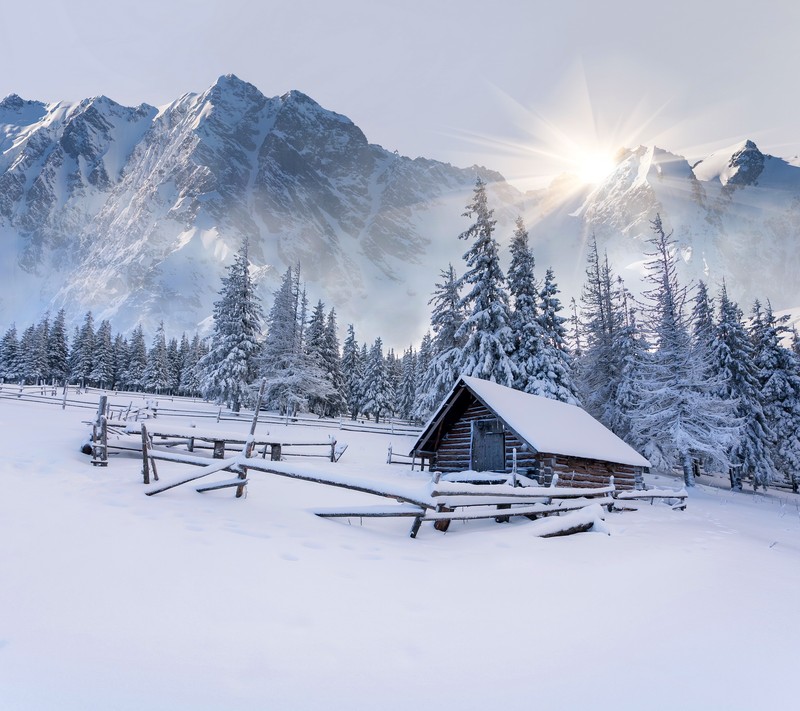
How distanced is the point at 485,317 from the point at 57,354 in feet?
261

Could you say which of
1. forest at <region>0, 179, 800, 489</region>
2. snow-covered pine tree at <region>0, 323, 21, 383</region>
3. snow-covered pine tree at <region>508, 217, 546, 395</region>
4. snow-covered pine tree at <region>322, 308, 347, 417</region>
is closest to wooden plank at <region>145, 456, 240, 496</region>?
forest at <region>0, 179, 800, 489</region>

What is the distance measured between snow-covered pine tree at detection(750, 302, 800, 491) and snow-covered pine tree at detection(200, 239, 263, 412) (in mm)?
42453

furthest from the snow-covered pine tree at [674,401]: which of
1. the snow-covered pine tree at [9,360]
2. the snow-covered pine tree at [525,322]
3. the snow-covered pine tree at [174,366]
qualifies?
the snow-covered pine tree at [9,360]

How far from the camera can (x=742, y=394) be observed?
1187 inches

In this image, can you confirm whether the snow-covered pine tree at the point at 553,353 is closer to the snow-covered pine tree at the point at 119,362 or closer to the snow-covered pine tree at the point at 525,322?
the snow-covered pine tree at the point at 525,322

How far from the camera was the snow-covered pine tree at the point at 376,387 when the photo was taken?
61.6 meters

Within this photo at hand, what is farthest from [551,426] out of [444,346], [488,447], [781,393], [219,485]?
[781,393]

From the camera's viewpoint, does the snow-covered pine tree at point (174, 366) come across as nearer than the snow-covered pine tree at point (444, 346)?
No

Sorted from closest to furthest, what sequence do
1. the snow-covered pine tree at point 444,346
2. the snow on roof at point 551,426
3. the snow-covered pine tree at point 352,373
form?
1. the snow on roof at point 551,426
2. the snow-covered pine tree at point 444,346
3. the snow-covered pine tree at point 352,373

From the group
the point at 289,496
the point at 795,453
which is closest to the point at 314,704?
the point at 289,496

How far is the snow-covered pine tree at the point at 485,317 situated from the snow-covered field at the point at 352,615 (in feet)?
59.2

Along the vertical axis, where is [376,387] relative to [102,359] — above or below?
below

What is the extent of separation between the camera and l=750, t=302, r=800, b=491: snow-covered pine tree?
30.7 metres

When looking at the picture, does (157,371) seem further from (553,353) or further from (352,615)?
(352,615)
